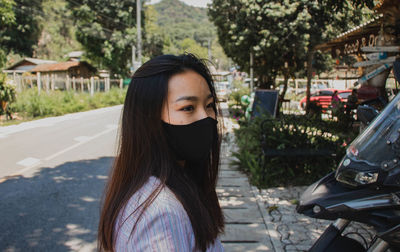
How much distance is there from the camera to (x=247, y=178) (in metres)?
5.86

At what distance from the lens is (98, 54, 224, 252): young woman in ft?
3.14

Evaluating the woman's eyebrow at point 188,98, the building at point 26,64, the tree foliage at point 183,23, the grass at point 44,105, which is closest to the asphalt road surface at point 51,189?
the woman's eyebrow at point 188,98

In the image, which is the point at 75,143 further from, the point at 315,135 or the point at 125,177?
the point at 125,177

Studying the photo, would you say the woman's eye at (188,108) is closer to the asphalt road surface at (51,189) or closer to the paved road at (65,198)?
the asphalt road surface at (51,189)

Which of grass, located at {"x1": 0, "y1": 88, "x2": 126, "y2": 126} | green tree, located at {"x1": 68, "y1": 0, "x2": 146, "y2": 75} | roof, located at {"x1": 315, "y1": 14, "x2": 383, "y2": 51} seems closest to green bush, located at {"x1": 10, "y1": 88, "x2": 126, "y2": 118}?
grass, located at {"x1": 0, "y1": 88, "x2": 126, "y2": 126}

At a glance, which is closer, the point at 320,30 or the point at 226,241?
the point at 226,241

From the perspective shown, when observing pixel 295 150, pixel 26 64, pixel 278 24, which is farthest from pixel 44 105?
pixel 26 64

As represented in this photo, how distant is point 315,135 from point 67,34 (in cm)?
5972

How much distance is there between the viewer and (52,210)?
4371mm

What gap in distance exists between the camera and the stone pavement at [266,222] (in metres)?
3.46

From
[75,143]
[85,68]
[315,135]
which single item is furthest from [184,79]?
[85,68]

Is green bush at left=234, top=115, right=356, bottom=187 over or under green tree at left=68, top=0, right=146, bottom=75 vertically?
under

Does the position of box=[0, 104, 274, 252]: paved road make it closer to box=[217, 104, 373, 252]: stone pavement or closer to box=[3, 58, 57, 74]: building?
box=[217, 104, 373, 252]: stone pavement

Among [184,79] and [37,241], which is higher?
[184,79]
